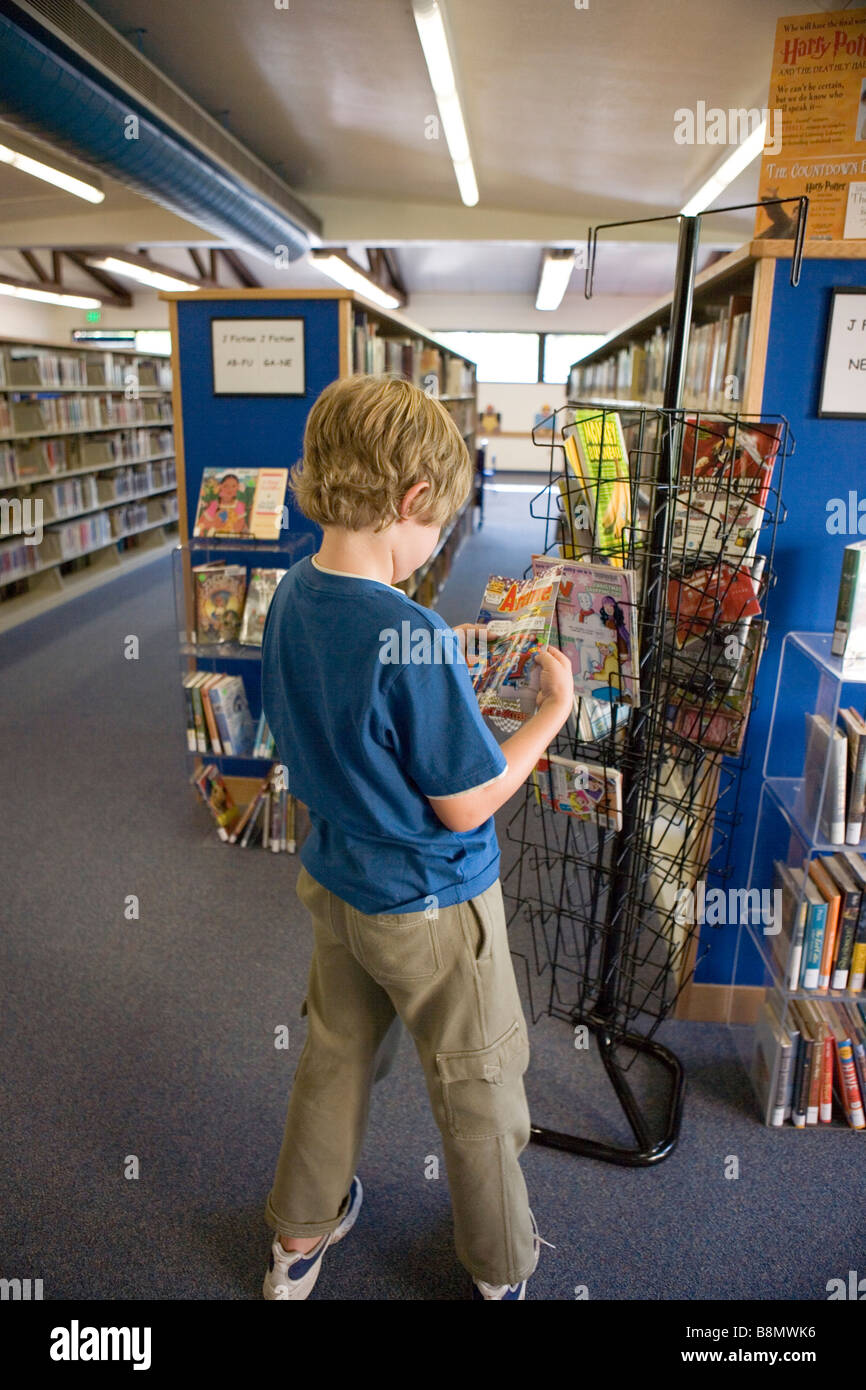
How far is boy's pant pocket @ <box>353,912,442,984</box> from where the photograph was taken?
1.27 metres

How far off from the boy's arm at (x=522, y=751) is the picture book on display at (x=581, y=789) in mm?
252

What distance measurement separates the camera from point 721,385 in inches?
96.2

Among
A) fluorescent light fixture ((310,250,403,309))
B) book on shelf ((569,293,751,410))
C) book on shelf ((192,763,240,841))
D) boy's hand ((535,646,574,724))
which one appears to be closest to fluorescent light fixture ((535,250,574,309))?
fluorescent light fixture ((310,250,403,309))

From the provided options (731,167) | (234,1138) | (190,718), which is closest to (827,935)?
(234,1138)

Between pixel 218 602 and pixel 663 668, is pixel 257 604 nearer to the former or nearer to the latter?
pixel 218 602

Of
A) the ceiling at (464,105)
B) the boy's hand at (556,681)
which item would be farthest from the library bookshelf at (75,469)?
the boy's hand at (556,681)

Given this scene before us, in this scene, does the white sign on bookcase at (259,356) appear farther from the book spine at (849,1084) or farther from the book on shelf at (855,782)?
the book spine at (849,1084)

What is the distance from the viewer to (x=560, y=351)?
1574 cm

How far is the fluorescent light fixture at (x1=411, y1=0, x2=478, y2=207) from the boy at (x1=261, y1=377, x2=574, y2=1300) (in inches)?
154

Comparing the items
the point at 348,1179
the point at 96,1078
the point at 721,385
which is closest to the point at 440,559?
the point at 721,385

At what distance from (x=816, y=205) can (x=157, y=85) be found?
484 centimetres

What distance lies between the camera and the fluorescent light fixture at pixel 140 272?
11.8 metres

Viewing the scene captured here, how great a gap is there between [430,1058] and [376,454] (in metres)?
0.89
